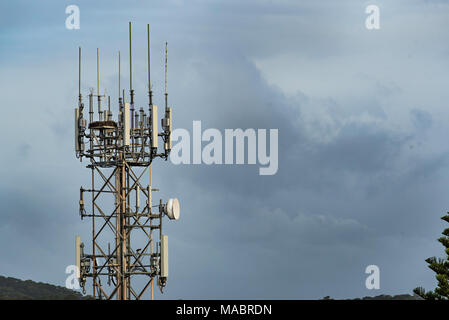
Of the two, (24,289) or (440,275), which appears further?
(24,289)

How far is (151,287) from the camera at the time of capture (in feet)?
150
